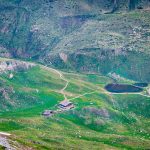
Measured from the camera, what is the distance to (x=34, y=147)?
19012 centimetres

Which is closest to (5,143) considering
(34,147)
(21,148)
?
(21,148)

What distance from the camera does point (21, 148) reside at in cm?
17512

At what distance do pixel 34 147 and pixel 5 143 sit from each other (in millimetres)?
23998

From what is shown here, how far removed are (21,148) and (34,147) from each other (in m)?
15.5

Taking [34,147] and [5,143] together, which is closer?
[5,143]

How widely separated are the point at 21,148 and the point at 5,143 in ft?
29.5

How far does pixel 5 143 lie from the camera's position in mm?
168250

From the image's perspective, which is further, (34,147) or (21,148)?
(34,147)

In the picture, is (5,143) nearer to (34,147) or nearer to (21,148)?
(21,148)
